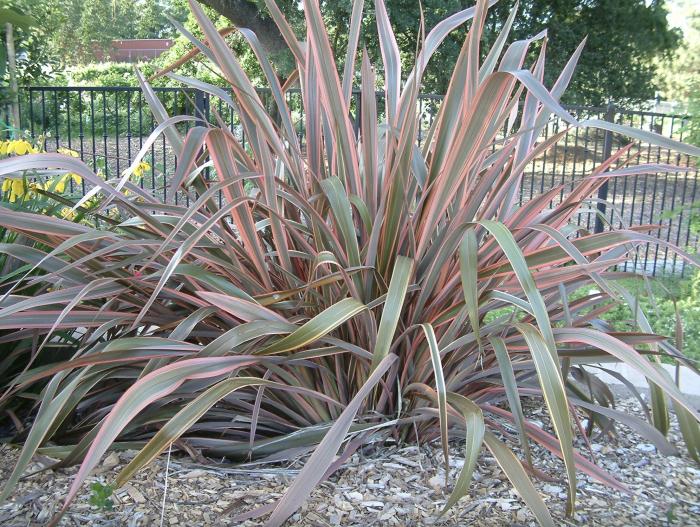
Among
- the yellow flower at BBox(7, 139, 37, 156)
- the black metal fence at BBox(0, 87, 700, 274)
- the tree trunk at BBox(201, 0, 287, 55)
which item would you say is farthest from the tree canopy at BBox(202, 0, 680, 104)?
the yellow flower at BBox(7, 139, 37, 156)

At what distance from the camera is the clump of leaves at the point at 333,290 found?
5.00 feet

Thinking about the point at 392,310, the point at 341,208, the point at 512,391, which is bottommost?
the point at 512,391

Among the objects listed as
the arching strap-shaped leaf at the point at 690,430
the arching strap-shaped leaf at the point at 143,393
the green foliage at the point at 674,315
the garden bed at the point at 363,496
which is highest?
the arching strap-shaped leaf at the point at 143,393

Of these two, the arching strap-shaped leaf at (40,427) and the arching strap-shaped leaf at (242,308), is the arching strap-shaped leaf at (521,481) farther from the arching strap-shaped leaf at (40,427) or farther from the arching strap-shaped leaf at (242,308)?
the arching strap-shaped leaf at (40,427)

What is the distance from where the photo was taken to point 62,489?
5.24 feet

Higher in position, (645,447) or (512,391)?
(512,391)

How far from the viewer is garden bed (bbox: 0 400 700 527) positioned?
4.95 feet

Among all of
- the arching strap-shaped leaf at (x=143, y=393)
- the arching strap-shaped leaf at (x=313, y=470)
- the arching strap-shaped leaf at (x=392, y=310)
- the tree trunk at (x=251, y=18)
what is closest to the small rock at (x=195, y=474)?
the arching strap-shaped leaf at (x=143, y=393)

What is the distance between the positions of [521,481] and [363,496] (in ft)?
1.34

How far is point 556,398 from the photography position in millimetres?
1303

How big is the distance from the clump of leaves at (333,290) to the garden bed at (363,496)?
0.08 metres

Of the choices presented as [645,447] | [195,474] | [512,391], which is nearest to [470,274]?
[512,391]

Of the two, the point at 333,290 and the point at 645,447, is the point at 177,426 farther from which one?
the point at 645,447

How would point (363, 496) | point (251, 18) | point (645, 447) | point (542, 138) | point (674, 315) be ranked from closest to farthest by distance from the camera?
point (363, 496)
point (645, 447)
point (674, 315)
point (542, 138)
point (251, 18)
